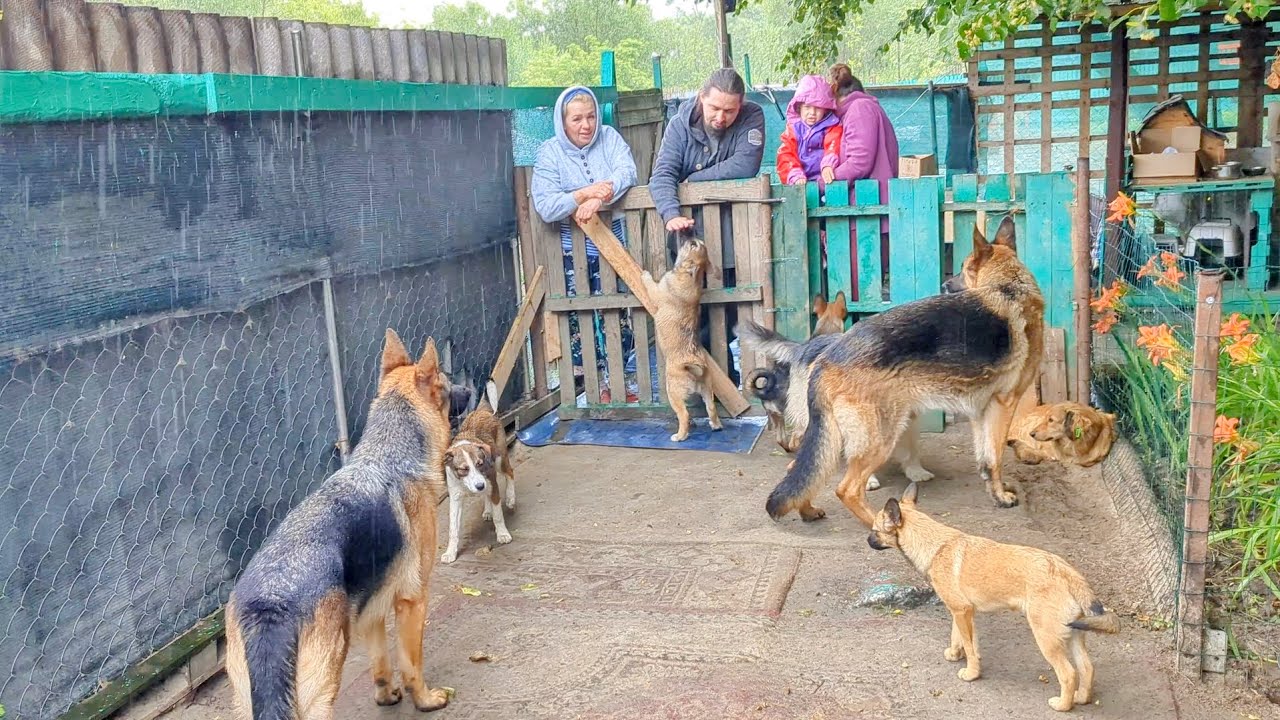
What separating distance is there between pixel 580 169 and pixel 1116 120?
4217mm

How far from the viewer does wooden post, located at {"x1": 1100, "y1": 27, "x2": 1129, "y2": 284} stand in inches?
303

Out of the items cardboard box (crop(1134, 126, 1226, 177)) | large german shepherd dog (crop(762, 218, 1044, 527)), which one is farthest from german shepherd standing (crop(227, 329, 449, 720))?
cardboard box (crop(1134, 126, 1226, 177))

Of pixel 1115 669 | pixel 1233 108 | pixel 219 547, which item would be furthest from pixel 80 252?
pixel 1233 108

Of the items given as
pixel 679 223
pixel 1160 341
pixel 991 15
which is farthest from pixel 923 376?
pixel 991 15

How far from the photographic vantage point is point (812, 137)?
8.24 metres

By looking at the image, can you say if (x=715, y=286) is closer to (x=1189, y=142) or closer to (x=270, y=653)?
(x=1189, y=142)

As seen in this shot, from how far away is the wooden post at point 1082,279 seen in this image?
6.59 m

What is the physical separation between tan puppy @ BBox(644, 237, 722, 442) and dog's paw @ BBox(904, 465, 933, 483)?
172 centimetres

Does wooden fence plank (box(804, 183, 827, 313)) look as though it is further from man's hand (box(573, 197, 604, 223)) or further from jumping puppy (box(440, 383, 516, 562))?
jumping puppy (box(440, 383, 516, 562))

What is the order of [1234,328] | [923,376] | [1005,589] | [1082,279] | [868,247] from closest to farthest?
[1005,589], [1234,328], [923,376], [1082,279], [868,247]

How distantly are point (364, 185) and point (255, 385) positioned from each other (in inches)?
62.8

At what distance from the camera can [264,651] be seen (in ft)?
11.2

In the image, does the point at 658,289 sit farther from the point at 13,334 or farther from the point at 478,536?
the point at 13,334

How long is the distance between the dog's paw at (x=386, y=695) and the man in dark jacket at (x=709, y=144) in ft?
13.8
